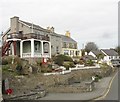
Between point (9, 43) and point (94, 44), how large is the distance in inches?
3701

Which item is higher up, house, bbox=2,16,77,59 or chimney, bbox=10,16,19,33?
chimney, bbox=10,16,19,33

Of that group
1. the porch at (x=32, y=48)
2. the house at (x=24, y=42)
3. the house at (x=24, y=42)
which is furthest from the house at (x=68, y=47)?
the porch at (x=32, y=48)

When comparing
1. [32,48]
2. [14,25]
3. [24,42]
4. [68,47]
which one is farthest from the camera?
[68,47]

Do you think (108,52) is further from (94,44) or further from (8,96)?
(8,96)

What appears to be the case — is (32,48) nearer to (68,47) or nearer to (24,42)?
(24,42)

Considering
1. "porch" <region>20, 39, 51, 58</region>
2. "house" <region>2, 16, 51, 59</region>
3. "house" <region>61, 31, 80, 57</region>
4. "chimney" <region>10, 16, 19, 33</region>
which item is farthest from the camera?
"house" <region>61, 31, 80, 57</region>

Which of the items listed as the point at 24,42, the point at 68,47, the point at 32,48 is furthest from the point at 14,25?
the point at 68,47

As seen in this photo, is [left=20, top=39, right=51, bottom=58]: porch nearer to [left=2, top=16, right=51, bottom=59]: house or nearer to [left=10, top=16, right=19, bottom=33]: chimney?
[left=2, top=16, right=51, bottom=59]: house

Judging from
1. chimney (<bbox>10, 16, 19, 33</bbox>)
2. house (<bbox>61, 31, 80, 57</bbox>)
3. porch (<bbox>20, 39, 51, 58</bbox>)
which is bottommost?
porch (<bbox>20, 39, 51, 58</bbox>)

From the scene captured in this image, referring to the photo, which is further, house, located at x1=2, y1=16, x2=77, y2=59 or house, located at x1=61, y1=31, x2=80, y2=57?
house, located at x1=61, y1=31, x2=80, y2=57

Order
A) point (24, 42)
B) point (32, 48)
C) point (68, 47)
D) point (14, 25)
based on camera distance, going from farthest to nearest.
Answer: point (68, 47)
point (14, 25)
point (24, 42)
point (32, 48)

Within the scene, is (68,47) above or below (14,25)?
below

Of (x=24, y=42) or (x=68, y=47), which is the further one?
(x=68, y=47)

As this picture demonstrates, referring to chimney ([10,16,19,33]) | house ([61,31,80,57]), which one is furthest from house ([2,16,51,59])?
house ([61,31,80,57])
